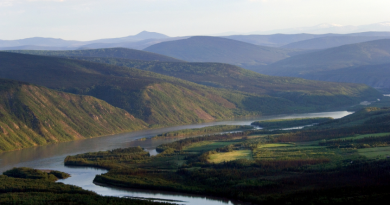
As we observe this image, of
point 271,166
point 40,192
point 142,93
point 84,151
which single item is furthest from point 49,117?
point 271,166

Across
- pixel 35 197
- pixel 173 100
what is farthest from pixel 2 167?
pixel 173 100

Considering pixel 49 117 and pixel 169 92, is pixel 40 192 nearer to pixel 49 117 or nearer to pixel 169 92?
pixel 49 117

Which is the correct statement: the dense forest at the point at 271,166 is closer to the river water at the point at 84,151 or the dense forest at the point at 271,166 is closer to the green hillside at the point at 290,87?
the river water at the point at 84,151

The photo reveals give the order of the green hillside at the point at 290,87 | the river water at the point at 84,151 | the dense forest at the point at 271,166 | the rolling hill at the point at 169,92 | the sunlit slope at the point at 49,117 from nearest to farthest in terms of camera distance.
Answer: the dense forest at the point at 271,166
the river water at the point at 84,151
the sunlit slope at the point at 49,117
the rolling hill at the point at 169,92
the green hillside at the point at 290,87

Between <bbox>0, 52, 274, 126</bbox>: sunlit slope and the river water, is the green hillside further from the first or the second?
the river water

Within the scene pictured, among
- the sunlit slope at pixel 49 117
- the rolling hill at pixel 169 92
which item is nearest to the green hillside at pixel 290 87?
the rolling hill at pixel 169 92

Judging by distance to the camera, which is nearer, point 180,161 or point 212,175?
point 212,175

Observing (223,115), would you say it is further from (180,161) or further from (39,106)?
(180,161)

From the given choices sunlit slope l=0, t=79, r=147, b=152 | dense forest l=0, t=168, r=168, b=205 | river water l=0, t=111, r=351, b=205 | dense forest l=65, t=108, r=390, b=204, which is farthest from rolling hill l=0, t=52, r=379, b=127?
dense forest l=0, t=168, r=168, b=205

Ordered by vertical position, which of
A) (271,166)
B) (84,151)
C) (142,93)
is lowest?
(84,151)
